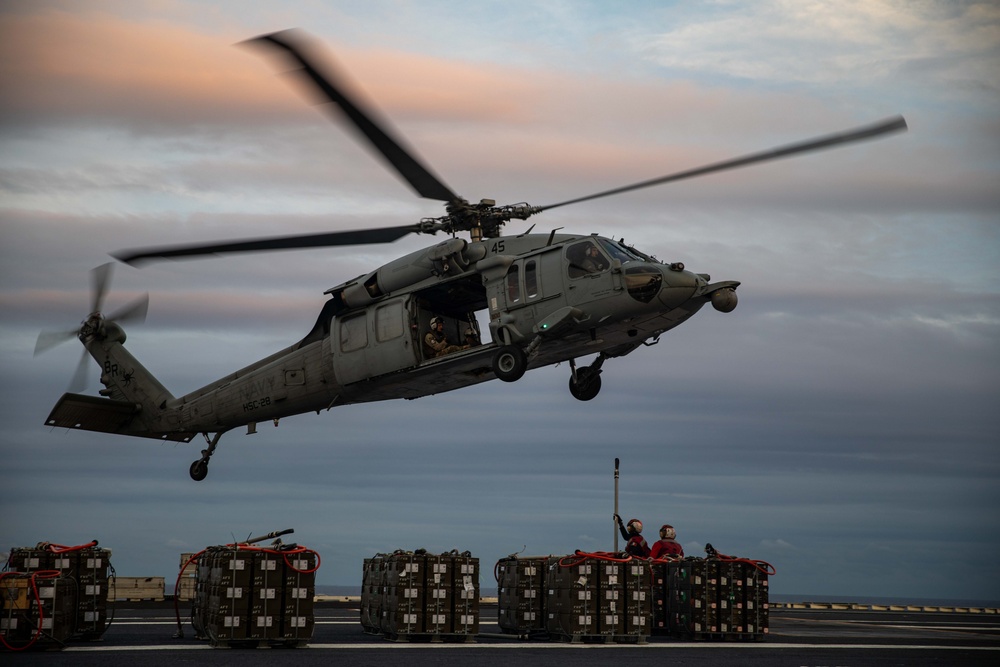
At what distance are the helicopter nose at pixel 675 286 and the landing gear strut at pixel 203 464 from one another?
1349 cm

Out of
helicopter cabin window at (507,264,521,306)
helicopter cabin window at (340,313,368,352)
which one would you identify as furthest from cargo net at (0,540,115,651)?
helicopter cabin window at (507,264,521,306)

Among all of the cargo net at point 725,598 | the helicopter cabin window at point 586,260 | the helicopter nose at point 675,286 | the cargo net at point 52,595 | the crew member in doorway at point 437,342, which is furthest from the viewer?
the crew member in doorway at point 437,342

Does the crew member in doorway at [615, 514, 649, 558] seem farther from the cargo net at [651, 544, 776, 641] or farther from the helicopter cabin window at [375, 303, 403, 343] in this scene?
the helicopter cabin window at [375, 303, 403, 343]

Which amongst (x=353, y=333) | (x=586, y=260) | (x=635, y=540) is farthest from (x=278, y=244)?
(x=635, y=540)

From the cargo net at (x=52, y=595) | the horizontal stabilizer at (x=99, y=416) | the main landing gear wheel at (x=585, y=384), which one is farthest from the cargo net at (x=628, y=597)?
the horizontal stabilizer at (x=99, y=416)

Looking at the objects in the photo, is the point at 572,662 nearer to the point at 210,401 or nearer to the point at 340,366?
the point at 340,366

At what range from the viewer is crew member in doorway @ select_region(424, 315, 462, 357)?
887 inches

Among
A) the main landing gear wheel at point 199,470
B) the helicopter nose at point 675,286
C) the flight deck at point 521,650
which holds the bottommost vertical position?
the flight deck at point 521,650

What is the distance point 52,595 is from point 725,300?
43.8 feet

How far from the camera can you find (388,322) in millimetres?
22750

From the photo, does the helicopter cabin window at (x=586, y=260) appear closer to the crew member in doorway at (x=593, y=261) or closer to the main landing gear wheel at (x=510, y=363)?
the crew member in doorway at (x=593, y=261)

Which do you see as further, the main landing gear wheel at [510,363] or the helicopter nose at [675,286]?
the main landing gear wheel at [510,363]

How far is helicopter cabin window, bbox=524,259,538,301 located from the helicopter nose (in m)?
2.72

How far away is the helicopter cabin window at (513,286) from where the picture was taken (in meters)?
21.3
